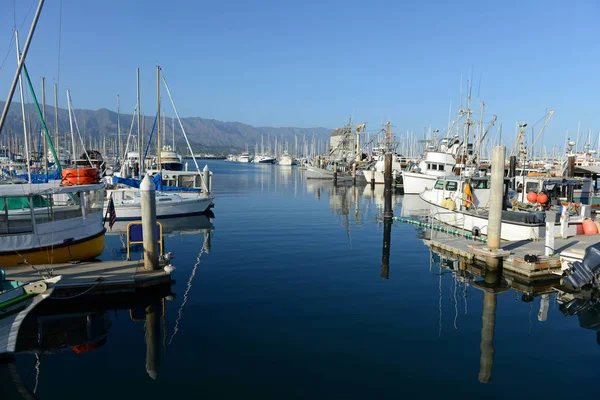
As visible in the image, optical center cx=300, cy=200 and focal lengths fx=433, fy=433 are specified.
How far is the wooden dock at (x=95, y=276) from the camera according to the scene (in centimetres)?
1247

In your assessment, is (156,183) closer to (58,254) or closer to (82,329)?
(58,254)

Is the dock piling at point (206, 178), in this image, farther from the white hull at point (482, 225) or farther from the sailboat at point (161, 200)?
the white hull at point (482, 225)

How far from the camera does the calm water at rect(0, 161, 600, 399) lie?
328 inches

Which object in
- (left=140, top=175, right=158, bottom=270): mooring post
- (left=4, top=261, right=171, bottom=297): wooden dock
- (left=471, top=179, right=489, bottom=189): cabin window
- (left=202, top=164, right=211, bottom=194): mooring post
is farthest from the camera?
(left=202, top=164, right=211, bottom=194): mooring post

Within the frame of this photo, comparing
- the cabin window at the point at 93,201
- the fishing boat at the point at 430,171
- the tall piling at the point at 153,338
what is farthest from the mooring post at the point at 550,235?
the fishing boat at the point at 430,171

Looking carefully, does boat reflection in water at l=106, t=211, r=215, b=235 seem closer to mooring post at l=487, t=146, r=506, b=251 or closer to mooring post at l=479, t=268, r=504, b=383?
mooring post at l=487, t=146, r=506, b=251

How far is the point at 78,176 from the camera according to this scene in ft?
53.1

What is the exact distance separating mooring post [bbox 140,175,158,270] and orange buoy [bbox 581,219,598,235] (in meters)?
18.2

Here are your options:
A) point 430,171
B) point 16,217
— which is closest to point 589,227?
point 16,217

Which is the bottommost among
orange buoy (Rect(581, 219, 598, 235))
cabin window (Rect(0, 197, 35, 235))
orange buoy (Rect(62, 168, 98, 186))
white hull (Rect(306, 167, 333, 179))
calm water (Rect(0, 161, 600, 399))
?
calm water (Rect(0, 161, 600, 399))

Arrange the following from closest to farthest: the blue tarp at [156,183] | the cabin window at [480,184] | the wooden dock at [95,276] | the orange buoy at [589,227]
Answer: the wooden dock at [95,276]
the orange buoy at [589,227]
the cabin window at [480,184]
the blue tarp at [156,183]

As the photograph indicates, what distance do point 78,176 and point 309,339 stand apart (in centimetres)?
1115

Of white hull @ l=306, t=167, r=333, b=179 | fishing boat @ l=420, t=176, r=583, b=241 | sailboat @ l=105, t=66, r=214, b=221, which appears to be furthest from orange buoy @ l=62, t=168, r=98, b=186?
white hull @ l=306, t=167, r=333, b=179

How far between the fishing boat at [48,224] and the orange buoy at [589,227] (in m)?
20.7
